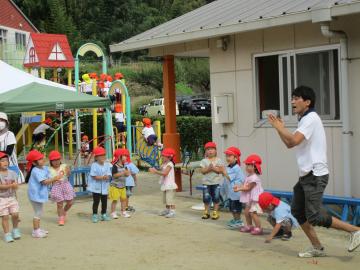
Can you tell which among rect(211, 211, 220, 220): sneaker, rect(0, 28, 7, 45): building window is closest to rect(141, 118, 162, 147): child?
rect(211, 211, 220, 220): sneaker

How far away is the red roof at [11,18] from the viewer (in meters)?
42.4

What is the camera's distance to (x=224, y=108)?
413 inches

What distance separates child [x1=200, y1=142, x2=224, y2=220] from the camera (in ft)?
30.4

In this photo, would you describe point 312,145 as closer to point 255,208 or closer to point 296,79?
point 255,208

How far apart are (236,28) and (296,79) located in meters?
1.22

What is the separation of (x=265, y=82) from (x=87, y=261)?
4.58m

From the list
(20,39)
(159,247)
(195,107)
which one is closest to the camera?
(159,247)

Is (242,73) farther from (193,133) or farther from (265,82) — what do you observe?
(193,133)

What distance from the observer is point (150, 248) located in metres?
7.66

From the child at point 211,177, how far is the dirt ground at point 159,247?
24cm

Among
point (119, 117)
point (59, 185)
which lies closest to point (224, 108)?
point (59, 185)

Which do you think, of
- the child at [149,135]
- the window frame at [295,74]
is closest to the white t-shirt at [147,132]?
the child at [149,135]

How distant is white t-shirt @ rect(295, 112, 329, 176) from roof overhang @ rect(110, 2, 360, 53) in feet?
6.36

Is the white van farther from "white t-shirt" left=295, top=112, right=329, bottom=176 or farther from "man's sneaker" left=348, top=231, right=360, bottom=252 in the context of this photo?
"man's sneaker" left=348, top=231, right=360, bottom=252
